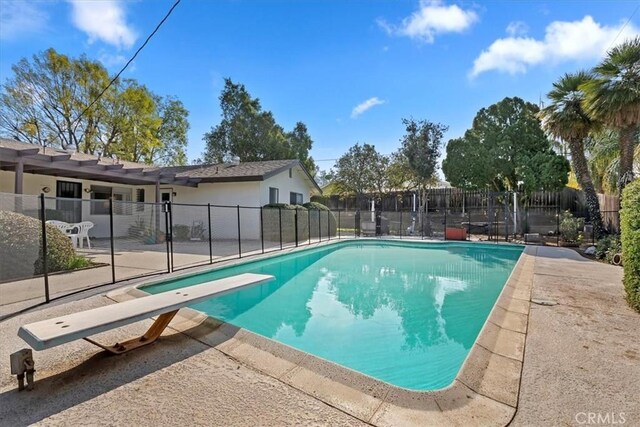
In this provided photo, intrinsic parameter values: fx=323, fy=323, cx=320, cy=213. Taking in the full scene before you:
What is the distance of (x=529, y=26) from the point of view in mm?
8734

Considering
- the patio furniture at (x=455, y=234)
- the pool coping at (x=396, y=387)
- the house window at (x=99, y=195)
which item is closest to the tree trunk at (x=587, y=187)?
the patio furniture at (x=455, y=234)

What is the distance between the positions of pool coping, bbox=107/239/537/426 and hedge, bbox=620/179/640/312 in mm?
1660

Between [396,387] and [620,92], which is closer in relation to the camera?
[396,387]

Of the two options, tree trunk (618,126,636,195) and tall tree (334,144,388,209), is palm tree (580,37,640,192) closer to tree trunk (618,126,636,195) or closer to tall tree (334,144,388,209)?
tree trunk (618,126,636,195)

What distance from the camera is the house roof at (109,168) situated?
28.1 ft

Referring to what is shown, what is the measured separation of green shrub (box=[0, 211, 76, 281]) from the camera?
5.74m

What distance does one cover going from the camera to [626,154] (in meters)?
10.2

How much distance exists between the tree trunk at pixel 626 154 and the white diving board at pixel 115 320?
12314 millimetres

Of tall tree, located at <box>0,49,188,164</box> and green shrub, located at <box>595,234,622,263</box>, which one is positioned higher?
tall tree, located at <box>0,49,188,164</box>

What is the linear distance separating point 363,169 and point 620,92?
1411 centimetres

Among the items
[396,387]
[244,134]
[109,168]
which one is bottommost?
[396,387]

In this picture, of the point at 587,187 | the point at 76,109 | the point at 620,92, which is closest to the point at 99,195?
the point at 76,109

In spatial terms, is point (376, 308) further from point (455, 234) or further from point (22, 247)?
point (455, 234)

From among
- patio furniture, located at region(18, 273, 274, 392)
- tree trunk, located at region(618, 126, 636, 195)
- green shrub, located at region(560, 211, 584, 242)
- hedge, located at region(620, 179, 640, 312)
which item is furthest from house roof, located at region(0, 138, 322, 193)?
tree trunk, located at region(618, 126, 636, 195)
